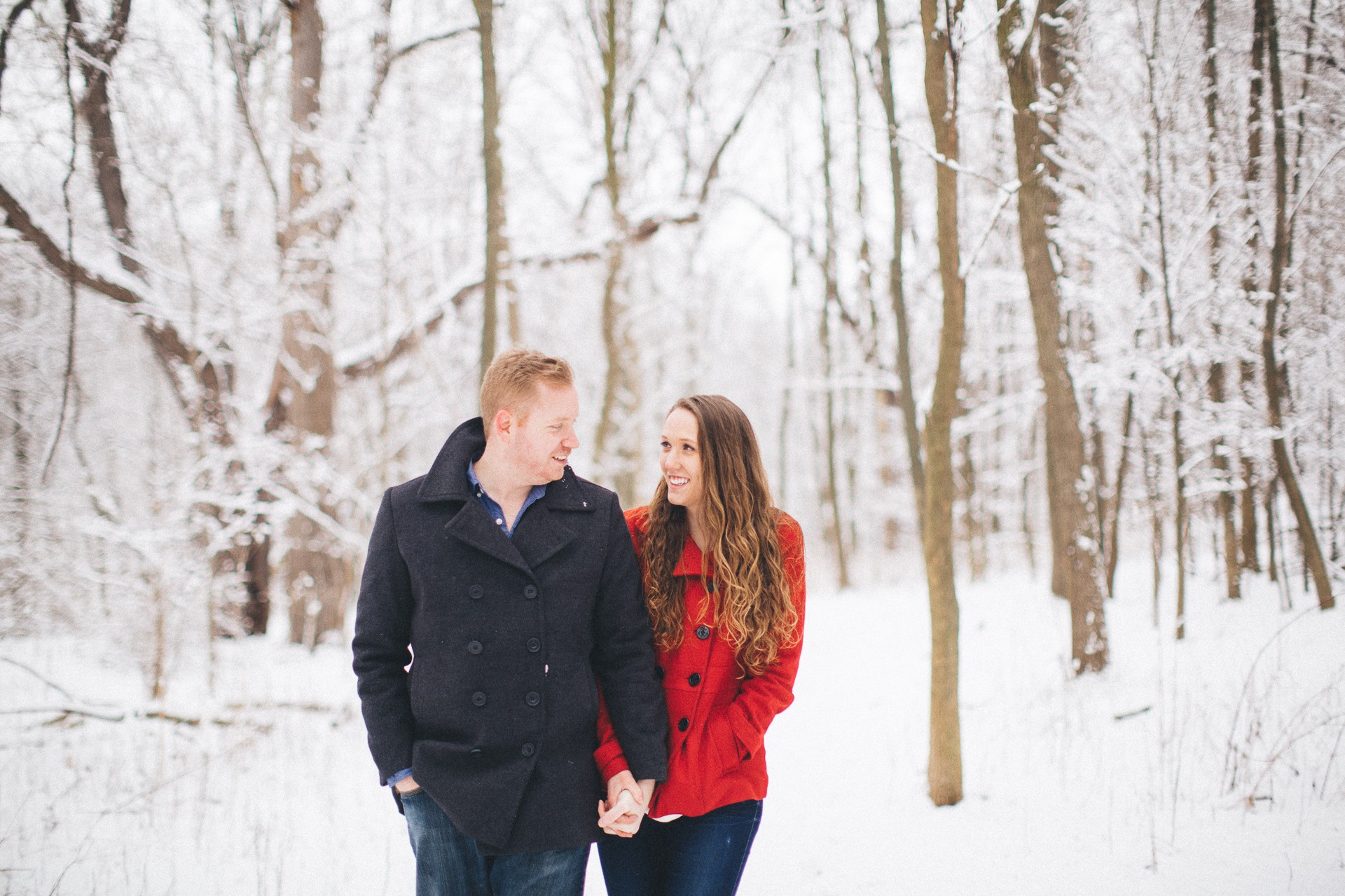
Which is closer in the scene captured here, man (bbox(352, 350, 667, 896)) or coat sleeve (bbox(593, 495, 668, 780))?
man (bbox(352, 350, 667, 896))

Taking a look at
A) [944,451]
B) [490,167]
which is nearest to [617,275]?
[490,167]

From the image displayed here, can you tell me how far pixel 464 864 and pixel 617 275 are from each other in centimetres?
879

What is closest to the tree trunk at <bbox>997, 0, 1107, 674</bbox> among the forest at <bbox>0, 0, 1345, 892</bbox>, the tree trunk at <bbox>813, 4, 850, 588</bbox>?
the forest at <bbox>0, 0, 1345, 892</bbox>

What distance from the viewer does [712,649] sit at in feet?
7.34

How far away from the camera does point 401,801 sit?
6.72ft

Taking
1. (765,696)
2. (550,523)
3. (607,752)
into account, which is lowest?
(607,752)

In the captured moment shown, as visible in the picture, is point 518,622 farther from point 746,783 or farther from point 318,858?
point 318,858

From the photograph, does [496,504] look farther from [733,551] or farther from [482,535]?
[733,551]

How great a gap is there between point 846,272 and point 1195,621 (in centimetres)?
1020

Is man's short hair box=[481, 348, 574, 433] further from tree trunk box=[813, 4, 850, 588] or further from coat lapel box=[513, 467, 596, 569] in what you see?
tree trunk box=[813, 4, 850, 588]

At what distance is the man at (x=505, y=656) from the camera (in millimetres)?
1888

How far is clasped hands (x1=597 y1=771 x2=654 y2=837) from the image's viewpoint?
6.31 ft

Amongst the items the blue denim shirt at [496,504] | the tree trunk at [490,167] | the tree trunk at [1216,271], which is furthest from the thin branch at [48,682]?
the tree trunk at [1216,271]

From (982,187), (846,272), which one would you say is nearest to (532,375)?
(982,187)
